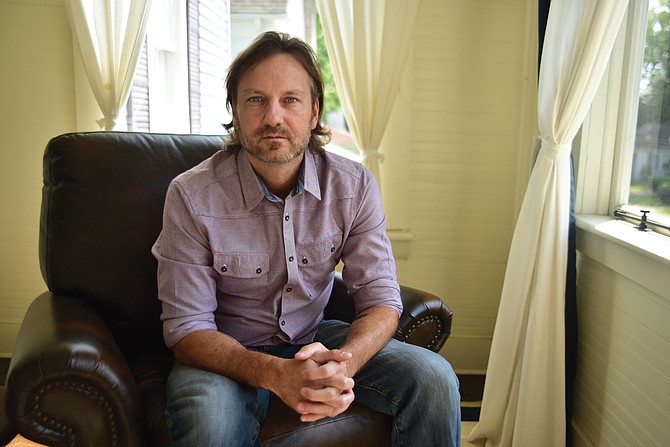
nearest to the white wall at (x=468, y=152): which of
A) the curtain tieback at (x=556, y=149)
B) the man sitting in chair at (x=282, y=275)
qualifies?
the curtain tieback at (x=556, y=149)

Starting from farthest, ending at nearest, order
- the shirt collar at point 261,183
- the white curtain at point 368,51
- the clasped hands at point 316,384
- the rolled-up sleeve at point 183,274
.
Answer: the white curtain at point 368,51 < the shirt collar at point 261,183 < the rolled-up sleeve at point 183,274 < the clasped hands at point 316,384

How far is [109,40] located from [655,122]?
6.56ft

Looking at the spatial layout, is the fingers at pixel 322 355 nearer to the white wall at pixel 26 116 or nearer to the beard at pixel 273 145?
the beard at pixel 273 145

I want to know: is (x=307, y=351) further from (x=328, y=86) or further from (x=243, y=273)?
(x=328, y=86)

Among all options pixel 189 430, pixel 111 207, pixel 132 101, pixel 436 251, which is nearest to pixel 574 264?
pixel 436 251

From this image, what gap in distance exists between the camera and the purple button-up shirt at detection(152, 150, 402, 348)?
5.16 ft

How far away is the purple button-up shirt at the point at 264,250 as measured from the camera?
157 centimetres

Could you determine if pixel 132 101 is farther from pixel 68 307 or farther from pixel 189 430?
pixel 189 430

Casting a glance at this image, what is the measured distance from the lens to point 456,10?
8.30ft

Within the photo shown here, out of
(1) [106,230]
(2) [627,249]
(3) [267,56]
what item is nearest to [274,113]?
(3) [267,56]

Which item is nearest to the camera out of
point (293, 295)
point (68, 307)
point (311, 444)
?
point (311, 444)

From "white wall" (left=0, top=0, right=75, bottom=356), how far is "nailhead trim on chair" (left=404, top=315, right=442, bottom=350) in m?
1.80

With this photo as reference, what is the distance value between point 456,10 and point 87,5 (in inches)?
58.2

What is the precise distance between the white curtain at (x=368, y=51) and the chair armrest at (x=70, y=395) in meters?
1.45
